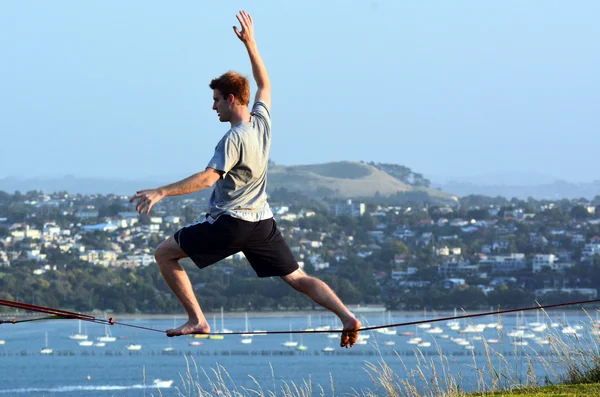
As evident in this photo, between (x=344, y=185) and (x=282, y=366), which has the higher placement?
(x=344, y=185)

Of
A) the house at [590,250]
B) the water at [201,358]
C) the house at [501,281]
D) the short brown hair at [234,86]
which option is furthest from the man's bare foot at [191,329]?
A: the house at [590,250]

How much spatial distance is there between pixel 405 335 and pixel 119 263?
68.1 feet

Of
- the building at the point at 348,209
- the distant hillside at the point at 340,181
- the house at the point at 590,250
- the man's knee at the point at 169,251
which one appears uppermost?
the distant hillside at the point at 340,181

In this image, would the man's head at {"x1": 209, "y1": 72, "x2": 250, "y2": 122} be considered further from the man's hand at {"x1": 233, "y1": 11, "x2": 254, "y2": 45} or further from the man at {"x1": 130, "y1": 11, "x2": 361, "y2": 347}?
the man's hand at {"x1": 233, "y1": 11, "x2": 254, "y2": 45}

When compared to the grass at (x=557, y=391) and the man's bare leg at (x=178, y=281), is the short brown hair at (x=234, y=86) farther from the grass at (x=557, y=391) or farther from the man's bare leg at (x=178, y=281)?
the grass at (x=557, y=391)

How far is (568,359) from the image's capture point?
6891mm

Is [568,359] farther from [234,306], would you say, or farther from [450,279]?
[450,279]

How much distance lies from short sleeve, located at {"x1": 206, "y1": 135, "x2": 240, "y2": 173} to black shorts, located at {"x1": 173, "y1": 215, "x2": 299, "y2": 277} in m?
0.32

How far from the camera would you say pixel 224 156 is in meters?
5.19

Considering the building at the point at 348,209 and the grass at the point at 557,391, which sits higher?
the building at the point at 348,209

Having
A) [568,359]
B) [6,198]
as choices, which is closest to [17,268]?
[6,198]

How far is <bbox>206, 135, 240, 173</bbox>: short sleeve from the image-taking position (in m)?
5.19

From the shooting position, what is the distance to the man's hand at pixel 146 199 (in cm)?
469

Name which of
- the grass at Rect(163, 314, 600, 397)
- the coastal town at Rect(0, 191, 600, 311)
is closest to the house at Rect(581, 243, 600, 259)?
the coastal town at Rect(0, 191, 600, 311)
